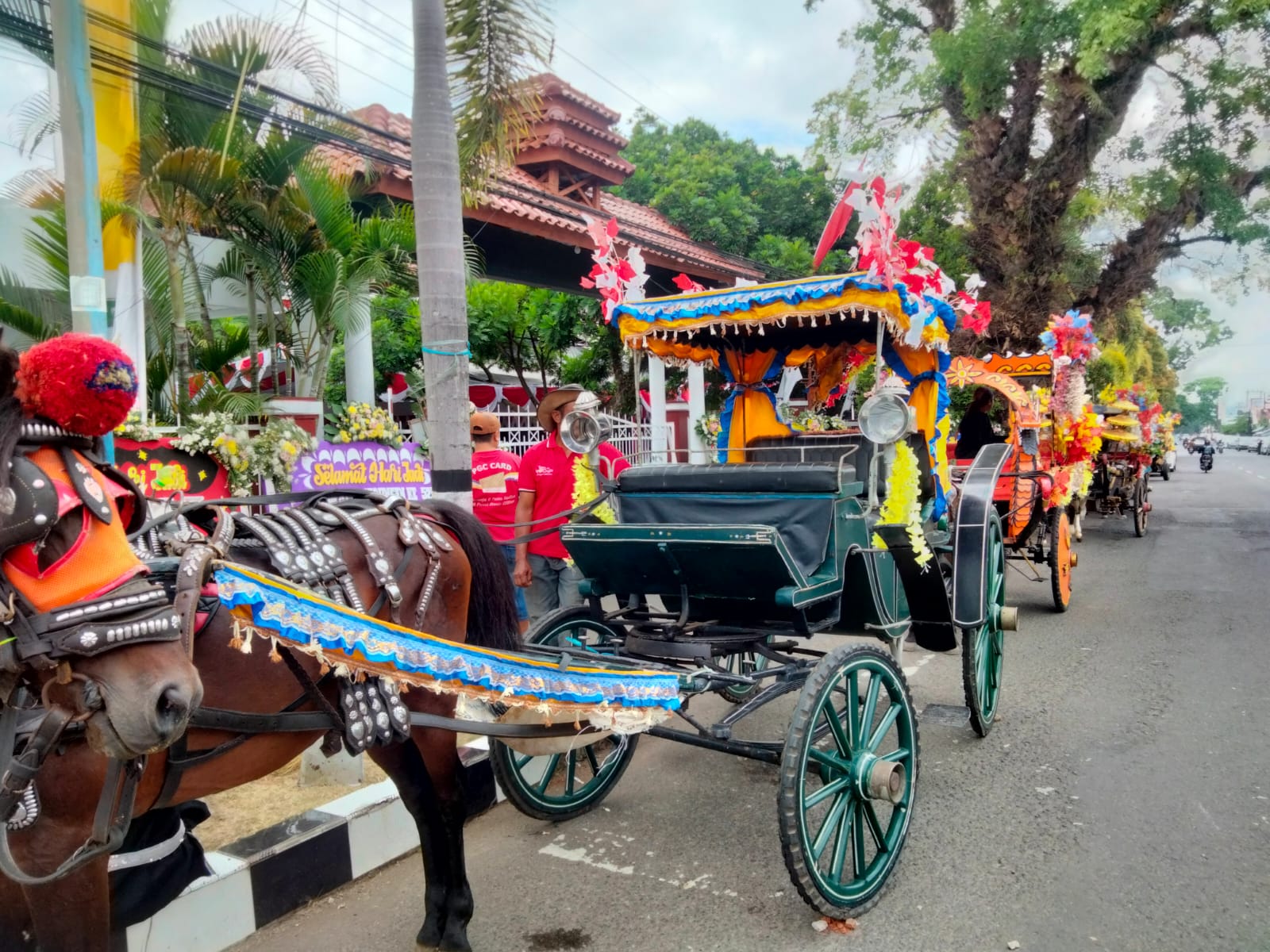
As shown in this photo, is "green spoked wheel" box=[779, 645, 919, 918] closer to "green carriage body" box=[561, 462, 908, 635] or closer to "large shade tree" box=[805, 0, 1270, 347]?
"green carriage body" box=[561, 462, 908, 635]

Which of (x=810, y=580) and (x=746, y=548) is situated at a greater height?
(x=746, y=548)

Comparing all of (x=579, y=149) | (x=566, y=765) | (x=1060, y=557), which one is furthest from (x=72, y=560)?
(x=579, y=149)

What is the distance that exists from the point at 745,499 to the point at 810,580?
436mm

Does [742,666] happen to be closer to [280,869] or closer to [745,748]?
[745,748]

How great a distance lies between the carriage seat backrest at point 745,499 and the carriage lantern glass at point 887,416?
517 mm

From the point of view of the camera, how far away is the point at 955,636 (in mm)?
4543

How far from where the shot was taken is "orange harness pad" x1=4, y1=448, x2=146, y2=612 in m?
1.68

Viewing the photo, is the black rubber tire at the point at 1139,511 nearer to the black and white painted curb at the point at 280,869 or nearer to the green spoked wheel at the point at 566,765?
the green spoked wheel at the point at 566,765

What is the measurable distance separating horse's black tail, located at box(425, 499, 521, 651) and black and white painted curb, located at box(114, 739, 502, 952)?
38.3 inches

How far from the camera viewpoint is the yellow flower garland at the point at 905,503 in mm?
4016

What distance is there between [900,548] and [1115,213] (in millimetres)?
15934

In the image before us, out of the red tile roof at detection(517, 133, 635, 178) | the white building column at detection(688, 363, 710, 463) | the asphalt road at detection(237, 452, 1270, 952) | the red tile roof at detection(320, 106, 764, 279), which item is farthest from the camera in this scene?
the red tile roof at detection(517, 133, 635, 178)

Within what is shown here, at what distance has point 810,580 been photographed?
351 centimetres

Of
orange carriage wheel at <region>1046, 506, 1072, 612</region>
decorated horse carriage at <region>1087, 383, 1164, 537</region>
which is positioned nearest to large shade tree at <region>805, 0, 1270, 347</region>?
decorated horse carriage at <region>1087, 383, 1164, 537</region>
